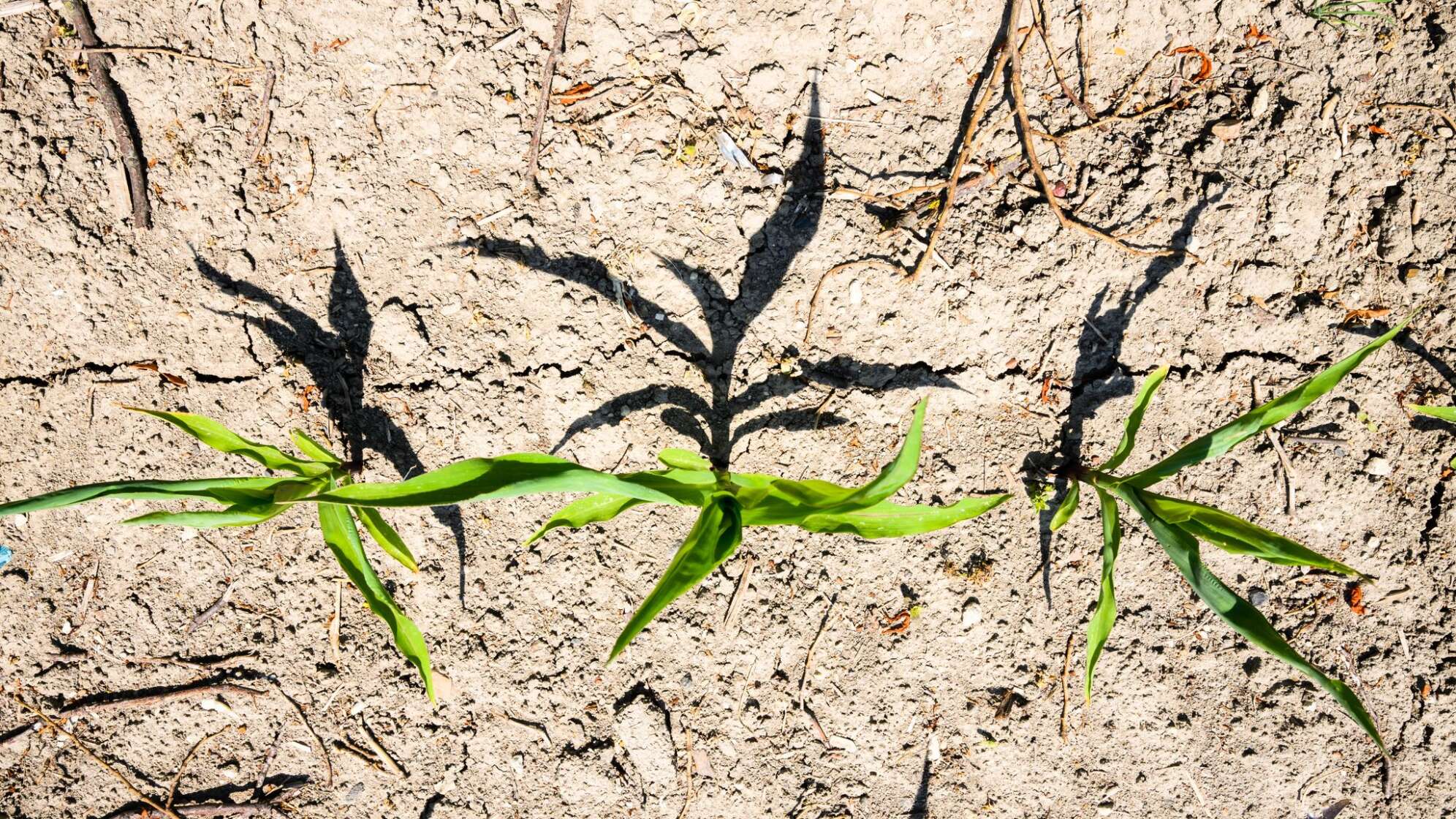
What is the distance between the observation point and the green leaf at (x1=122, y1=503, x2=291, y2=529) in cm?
187

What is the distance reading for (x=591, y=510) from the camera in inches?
79.9

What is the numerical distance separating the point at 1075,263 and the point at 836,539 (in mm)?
979

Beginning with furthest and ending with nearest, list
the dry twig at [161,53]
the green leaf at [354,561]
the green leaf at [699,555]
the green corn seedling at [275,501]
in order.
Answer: the dry twig at [161,53] < the green leaf at [354,561] < the green corn seedling at [275,501] < the green leaf at [699,555]

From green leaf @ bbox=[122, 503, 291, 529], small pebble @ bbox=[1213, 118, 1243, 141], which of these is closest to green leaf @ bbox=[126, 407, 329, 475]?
green leaf @ bbox=[122, 503, 291, 529]

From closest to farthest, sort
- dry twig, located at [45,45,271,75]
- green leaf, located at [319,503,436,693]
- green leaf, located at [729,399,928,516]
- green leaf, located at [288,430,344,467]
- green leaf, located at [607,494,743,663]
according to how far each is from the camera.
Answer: green leaf, located at [607,494,743,663]
green leaf, located at [729,399,928,516]
green leaf, located at [319,503,436,693]
green leaf, located at [288,430,344,467]
dry twig, located at [45,45,271,75]

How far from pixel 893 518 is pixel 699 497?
0.45m

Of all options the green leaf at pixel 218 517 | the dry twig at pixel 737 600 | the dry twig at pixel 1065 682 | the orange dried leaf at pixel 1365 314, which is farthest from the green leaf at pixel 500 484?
the orange dried leaf at pixel 1365 314

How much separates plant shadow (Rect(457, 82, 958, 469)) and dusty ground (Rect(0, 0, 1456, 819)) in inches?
0.6

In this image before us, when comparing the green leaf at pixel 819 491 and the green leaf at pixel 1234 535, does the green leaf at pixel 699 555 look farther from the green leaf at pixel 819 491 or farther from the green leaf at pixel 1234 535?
the green leaf at pixel 1234 535

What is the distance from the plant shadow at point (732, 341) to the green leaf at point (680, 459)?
23cm

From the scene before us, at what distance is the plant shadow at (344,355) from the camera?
2293mm

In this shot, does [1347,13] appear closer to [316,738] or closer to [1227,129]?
[1227,129]

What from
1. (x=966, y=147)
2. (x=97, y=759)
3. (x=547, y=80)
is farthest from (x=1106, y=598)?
(x=97, y=759)

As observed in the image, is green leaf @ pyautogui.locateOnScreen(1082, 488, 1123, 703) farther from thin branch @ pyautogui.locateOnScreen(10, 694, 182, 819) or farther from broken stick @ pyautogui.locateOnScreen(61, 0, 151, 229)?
broken stick @ pyautogui.locateOnScreen(61, 0, 151, 229)
